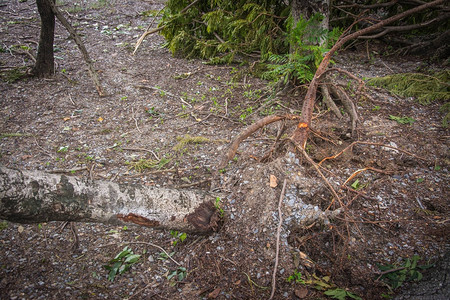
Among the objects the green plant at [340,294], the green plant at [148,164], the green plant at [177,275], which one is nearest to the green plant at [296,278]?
the green plant at [340,294]

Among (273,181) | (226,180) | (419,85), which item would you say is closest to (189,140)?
(226,180)

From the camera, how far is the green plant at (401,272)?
6.03 ft

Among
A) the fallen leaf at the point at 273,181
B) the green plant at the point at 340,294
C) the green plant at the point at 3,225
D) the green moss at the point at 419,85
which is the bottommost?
the green plant at the point at 3,225

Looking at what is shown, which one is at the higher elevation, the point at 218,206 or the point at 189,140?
the point at 218,206

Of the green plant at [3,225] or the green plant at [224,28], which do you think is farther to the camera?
the green plant at [224,28]

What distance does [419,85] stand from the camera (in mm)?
3957

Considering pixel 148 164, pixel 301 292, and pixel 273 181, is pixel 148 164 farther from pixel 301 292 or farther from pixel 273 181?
pixel 301 292

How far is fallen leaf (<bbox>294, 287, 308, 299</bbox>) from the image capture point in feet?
6.02

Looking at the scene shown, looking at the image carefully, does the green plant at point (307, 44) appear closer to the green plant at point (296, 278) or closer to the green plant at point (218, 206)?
the green plant at point (218, 206)

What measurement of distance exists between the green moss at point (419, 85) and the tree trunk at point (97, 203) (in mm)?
3350

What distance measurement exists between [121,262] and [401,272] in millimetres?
2050

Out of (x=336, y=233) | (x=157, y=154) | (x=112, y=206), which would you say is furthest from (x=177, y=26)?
(x=336, y=233)

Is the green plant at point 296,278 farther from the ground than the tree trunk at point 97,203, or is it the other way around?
the tree trunk at point 97,203

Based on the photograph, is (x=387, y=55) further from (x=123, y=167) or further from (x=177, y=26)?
(x=123, y=167)
